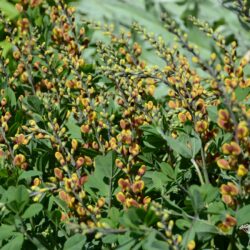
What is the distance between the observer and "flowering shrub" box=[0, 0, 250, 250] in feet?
4.20

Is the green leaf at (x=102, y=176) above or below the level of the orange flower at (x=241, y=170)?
Result: below

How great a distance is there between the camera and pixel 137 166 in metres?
1.65

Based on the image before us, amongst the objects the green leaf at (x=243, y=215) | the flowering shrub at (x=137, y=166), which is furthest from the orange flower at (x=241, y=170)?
the green leaf at (x=243, y=215)

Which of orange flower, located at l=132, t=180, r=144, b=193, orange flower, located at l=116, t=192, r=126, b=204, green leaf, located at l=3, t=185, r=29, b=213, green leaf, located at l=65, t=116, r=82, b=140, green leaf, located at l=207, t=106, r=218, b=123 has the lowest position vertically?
green leaf, located at l=65, t=116, r=82, b=140

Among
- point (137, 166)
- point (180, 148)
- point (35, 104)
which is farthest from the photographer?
point (35, 104)

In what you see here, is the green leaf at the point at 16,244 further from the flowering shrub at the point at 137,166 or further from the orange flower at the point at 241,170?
the orange flower at the point at 241,170

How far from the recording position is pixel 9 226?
56.9 inches

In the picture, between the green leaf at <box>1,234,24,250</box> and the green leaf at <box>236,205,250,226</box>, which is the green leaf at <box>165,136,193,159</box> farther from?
the green leaf at <box>1,234,24,250</box>

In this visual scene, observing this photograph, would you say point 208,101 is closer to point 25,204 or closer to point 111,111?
point 111,111

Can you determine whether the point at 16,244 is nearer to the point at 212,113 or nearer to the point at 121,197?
the point at 121,197

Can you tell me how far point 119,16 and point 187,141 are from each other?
326 centimetres

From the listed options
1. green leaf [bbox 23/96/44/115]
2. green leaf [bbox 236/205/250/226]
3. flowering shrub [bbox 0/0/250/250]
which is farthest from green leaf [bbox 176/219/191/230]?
green leaf [bbox 23/96/44/115]

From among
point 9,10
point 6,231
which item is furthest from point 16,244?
point 9,10

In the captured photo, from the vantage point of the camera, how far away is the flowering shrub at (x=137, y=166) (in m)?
1.28
